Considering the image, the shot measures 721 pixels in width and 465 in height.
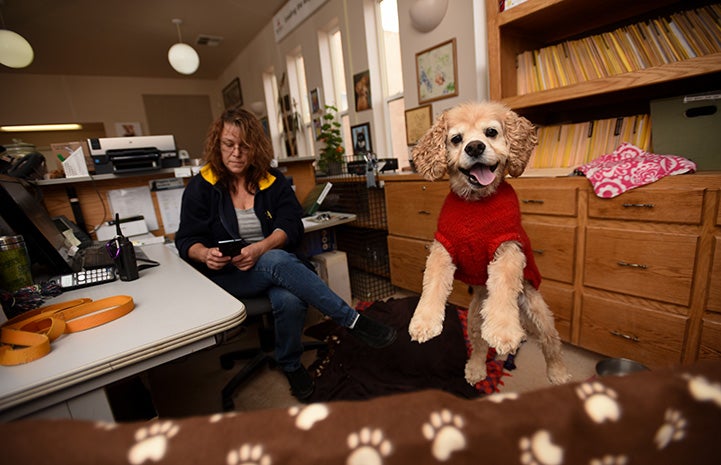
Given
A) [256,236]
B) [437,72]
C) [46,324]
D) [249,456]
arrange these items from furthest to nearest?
[437,72], [256,236], [46,324], [249,456]

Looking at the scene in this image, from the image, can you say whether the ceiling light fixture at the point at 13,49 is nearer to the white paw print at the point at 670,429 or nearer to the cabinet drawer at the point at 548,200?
the cabinet drawer at the point at 548,200

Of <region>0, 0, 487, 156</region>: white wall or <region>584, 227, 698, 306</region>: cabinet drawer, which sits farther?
<region>0, 0, 487, 156</region>: white wall

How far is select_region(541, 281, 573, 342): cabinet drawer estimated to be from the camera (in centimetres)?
158

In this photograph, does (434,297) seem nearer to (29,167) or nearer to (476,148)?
(476,148)

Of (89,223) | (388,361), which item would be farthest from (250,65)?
(388,361)

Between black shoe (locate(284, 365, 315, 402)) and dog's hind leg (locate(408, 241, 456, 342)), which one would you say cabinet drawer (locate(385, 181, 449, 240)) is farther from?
black shoe (locate(284, 365, 315, 402))

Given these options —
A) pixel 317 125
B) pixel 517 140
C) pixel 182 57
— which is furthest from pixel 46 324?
pixel 182 57

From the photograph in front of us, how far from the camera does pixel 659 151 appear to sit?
139 cm

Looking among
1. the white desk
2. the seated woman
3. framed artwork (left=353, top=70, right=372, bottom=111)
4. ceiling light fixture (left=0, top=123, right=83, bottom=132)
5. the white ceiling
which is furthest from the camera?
ceiling light fixture (left=0, top=123, right=83, bottom=132)

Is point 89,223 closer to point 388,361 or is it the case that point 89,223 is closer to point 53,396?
point 53,396

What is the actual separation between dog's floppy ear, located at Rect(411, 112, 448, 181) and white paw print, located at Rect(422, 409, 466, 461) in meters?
0.78

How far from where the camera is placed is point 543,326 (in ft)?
3.42

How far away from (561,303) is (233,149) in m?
1.85

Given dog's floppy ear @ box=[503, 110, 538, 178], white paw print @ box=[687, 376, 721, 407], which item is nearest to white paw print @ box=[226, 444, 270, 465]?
white paw print @ box=[687, 376, 721, 407]
